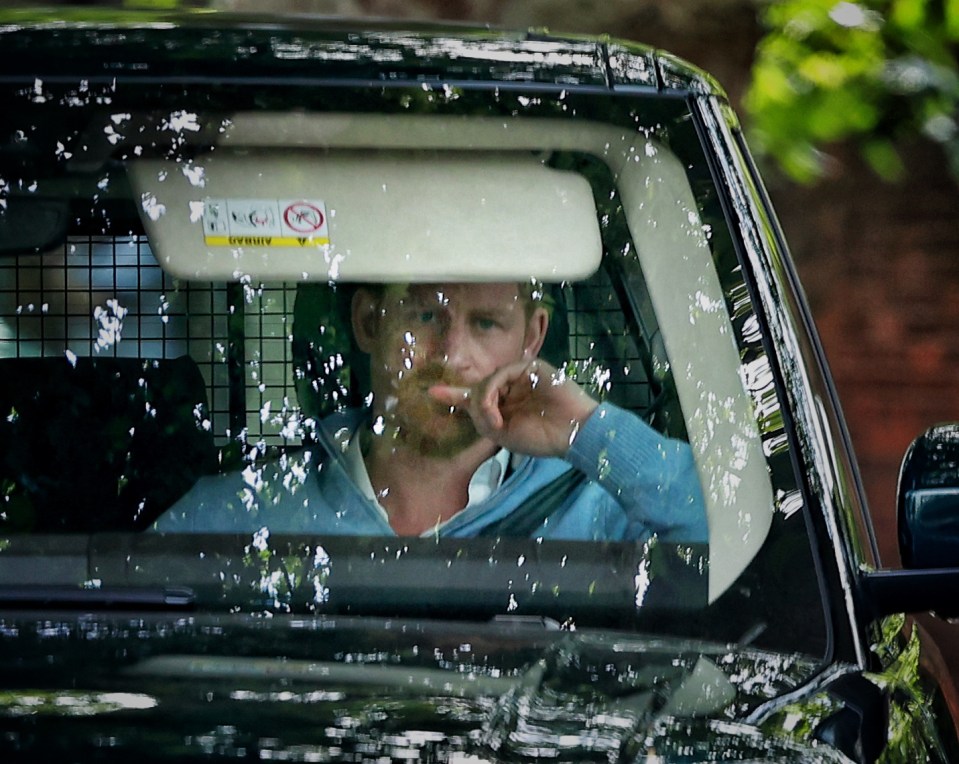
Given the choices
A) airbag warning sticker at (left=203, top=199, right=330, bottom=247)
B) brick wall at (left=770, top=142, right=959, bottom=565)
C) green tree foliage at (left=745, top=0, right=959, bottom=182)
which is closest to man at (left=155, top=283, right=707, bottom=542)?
airbag warning sticker at (left=203, top=199, right=330, bottom=247)

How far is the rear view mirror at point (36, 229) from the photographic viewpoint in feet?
7.14

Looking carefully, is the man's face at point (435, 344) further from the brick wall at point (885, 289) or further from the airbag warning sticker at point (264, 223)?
the brick wall at point (885, 289)

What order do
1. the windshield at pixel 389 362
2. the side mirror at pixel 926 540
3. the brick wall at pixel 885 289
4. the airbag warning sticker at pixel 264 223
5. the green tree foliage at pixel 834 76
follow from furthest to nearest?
1. the brick wall at pixel 885 289
2. the green tree foliage at pixel 834 76
3. the airbag warning sticker at pixel 264 223
4. the windshield at pixel 389 362
5. the side mirror at pixel 926 540

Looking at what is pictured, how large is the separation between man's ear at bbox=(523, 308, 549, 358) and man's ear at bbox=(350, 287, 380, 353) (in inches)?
7.6

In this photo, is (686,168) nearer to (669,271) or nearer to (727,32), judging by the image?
(669,271)

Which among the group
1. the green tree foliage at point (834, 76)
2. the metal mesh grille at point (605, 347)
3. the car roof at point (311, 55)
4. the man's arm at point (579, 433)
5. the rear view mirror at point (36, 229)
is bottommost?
the man's arm at point (579, 433)

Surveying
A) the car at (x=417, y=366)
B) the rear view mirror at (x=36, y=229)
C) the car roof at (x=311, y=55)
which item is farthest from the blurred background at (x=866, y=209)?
the rear view mirror at (x=36, y=229)

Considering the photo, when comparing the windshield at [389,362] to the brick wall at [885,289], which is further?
the brick wall at [885,289]

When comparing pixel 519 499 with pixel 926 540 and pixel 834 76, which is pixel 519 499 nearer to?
pixel 926 540

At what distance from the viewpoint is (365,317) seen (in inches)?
83.8

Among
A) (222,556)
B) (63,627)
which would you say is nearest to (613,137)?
(222,556)

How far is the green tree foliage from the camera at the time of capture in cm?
711

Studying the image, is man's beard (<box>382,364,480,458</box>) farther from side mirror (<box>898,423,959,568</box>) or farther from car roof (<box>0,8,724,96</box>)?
side mirror (<box>898,423,959,568</box>)

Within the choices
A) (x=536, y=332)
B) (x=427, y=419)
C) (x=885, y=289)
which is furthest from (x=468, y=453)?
(x=885, y=289)
